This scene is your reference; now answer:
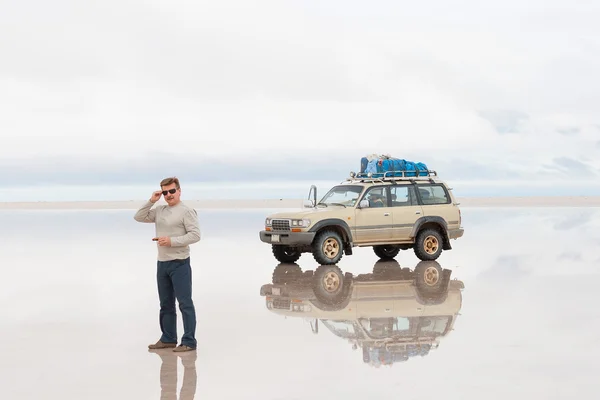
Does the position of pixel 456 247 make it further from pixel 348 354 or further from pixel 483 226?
pixel 348 354

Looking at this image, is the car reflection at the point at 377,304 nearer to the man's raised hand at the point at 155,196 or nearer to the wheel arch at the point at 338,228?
the wheel arch at the point at 338,228

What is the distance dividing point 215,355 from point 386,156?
41.5 ft

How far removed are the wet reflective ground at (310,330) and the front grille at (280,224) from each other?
888mm

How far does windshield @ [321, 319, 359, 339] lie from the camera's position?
1077cm

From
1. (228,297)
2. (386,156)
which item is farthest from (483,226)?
(228,297)

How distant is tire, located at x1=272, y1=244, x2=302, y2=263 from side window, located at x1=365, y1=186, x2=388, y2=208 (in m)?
2.05

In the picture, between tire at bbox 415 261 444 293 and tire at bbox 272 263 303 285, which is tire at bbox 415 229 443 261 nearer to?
tire at bbox 415 261 444 293

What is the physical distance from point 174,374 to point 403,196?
42.3 feet

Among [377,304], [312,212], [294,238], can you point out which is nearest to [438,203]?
[312,212]

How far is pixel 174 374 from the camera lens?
28.5ft

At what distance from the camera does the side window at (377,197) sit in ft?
67.3

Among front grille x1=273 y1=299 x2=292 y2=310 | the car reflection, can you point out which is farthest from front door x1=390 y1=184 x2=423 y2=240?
front grille x1=273 y1=299 x2=292 y2=310

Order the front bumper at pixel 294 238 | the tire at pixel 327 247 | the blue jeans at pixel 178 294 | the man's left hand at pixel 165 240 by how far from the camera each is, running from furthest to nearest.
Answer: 1. the tire at pixel 327 247
2. the front bumper at pixel 294 238
3. the blue jeans at pixel 178 294
4. the man's left hand at pixel 165 240

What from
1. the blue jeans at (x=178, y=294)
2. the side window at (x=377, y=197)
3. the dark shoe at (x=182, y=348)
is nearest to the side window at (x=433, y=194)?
the side window at (x=377, y=197)
